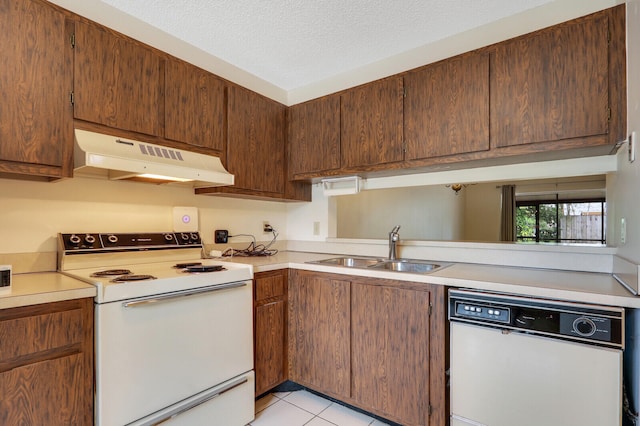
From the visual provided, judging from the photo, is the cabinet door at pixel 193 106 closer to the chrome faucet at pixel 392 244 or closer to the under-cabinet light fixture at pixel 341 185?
the under-cabinet light fixture at pixel 341 185

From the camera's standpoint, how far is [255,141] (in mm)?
2330

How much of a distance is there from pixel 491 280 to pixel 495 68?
1135 millimetres

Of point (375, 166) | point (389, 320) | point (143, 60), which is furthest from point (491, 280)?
point (143, 60)

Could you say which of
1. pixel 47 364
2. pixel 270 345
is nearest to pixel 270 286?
pixel 270 345

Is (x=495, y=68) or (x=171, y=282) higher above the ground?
(x=495, y=68)

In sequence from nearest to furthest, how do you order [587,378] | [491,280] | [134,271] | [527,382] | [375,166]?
[587,378]
[527,382]
[491,280]
[134,271]
[375,166]

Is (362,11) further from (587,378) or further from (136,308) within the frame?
(587,378)

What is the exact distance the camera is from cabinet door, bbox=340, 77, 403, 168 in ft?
6.65

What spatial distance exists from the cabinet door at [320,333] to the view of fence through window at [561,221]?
20.9ft

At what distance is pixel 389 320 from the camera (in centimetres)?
170

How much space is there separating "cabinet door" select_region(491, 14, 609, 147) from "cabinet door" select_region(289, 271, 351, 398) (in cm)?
128

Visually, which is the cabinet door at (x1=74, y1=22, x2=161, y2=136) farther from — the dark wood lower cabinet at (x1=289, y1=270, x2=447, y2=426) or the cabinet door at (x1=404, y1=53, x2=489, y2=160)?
the cabinet door at (x1=404, y1=53, x2=489, y2=160)

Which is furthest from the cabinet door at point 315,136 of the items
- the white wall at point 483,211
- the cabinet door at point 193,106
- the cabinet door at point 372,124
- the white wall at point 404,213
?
the white wall at point 483,211

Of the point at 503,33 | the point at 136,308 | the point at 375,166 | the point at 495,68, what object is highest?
the point at 503,33
